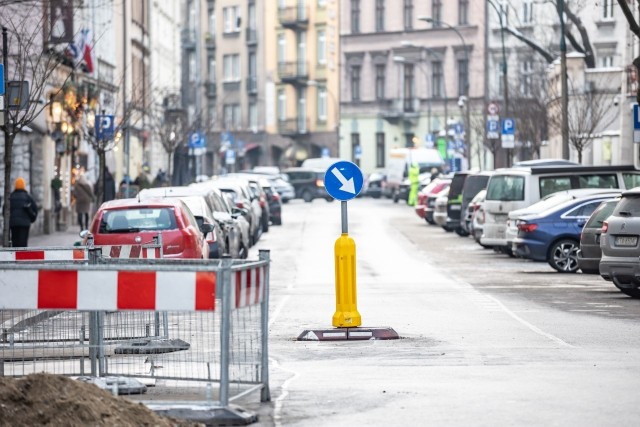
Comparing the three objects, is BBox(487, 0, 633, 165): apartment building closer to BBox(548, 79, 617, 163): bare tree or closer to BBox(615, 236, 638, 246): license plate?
BBox(548, 79, 617, 163): bare tree

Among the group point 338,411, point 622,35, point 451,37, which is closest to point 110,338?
point 338,411

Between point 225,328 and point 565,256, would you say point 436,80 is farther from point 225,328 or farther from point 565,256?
point 225,328

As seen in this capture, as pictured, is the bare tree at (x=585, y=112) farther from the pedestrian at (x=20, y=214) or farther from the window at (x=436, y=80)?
the window at (x=436, y=80)

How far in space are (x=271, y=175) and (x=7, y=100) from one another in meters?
60.5

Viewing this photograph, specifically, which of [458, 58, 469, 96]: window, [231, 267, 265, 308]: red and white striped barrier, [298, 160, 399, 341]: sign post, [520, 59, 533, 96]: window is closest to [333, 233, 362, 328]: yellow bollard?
[298, 160, 399, 341]: sign post

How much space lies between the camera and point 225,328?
11047 mm

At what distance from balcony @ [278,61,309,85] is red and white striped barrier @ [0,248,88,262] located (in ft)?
328

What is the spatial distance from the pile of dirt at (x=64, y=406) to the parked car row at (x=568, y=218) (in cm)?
1305

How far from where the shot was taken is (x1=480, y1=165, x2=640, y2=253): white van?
3481 centimetres

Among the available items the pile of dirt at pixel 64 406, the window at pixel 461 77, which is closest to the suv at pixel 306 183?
the window at pixel 461 77

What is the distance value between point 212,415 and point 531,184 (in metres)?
25.0

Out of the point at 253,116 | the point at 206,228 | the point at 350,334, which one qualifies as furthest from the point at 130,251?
the point at 253,116

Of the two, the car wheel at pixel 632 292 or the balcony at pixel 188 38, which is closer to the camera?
the car wheel at pixel 632 292

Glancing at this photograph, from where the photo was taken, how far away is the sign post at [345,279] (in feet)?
57.7
